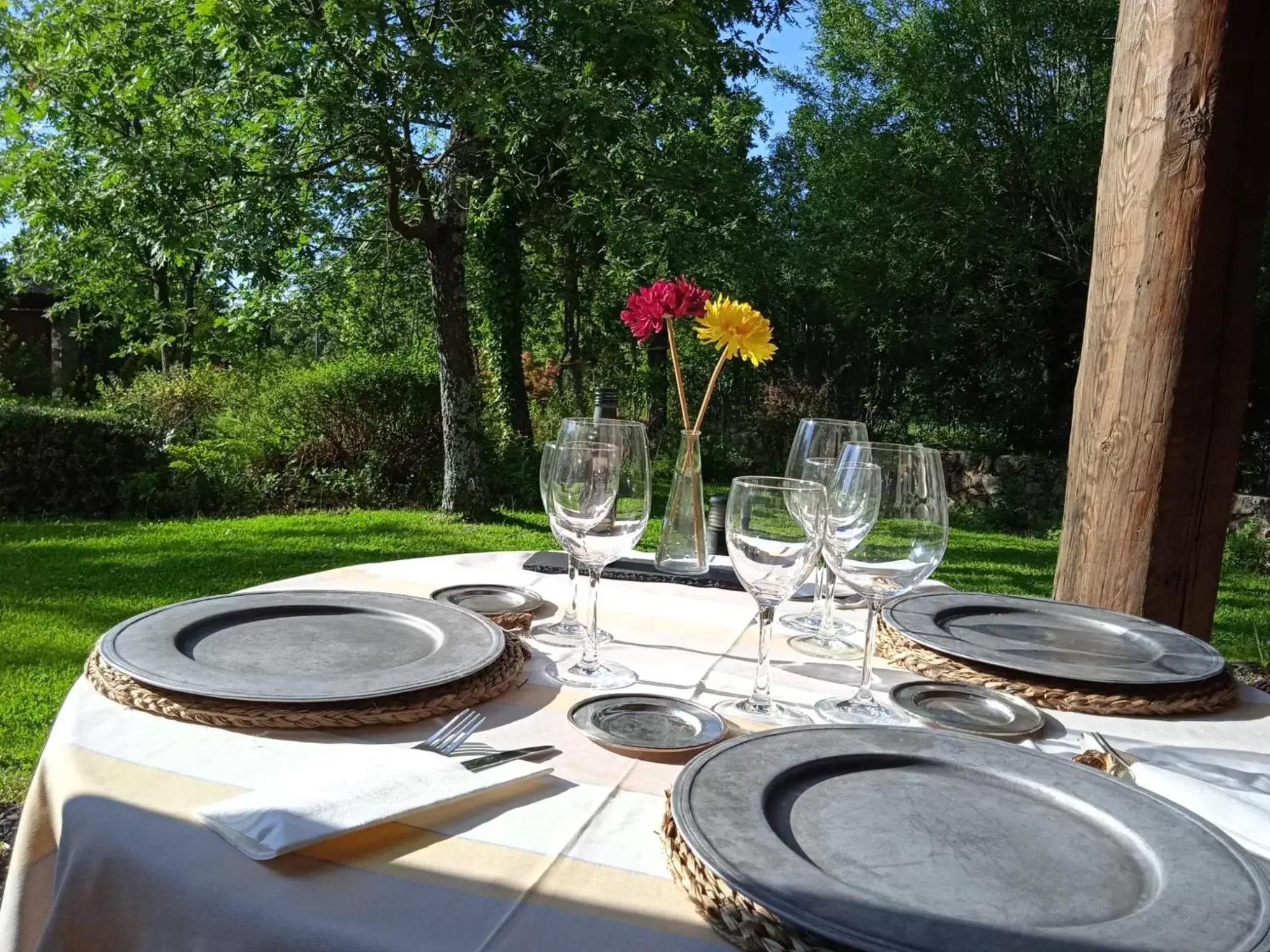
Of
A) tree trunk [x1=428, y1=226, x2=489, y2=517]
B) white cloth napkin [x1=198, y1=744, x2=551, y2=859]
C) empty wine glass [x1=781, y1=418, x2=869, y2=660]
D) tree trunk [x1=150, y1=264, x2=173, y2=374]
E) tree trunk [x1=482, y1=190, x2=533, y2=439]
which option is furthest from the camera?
tree trunk [x1=482, y1=190, x2=533, y2=439]

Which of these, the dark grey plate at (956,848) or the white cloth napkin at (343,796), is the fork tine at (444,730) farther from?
the dark grey plate at (956,848)

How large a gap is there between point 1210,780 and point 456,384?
22.8 feet

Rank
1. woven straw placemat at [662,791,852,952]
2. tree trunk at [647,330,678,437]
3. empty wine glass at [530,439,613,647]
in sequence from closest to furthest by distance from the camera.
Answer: woven straw placemat at [662,791,852,952], empty wine glass at [530,439,613,647], tree trunk at [647,330,678,437]

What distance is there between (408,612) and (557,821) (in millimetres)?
597

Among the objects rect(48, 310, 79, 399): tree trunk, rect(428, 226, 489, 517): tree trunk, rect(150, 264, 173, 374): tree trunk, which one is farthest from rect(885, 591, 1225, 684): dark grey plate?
rect(48, 310, 79, 399): tree trunk

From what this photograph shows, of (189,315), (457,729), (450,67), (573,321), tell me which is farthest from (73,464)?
(457,729)

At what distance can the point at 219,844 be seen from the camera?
72cm

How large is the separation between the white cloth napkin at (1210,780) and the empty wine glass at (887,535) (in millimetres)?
225

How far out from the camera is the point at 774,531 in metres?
0.99

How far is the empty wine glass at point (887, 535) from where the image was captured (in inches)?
42.8

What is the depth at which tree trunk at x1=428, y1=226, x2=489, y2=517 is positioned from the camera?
7.40 meters

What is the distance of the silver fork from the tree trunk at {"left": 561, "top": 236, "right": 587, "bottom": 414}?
35.9 feet

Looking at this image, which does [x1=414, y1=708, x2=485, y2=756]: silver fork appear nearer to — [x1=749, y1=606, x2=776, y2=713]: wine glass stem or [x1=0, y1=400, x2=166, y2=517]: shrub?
[x1=749, y1=606, x2=776, y2=713]: wine glass stem

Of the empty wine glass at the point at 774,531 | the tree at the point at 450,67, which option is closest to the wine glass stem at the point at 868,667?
the empty wine glass at the point at 774,531
